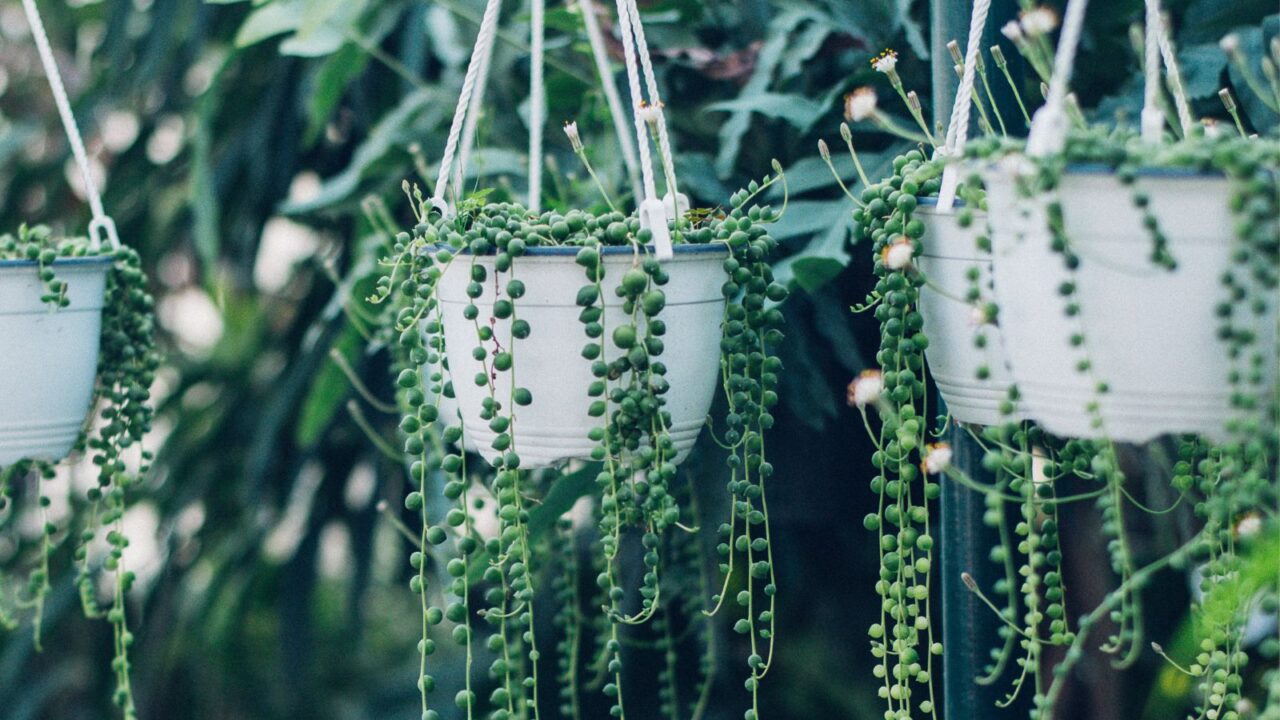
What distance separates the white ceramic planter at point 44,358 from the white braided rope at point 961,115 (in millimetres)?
741

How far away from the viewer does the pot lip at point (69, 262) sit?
1.02 meters

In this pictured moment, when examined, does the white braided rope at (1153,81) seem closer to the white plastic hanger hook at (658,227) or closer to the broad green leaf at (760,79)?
the white plastic hanger hook at (658,227)

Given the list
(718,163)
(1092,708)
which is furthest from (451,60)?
(1092,708)

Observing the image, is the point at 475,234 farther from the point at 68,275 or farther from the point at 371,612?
the point at 371,612

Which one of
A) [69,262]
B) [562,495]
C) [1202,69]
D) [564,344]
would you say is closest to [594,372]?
[564,344]

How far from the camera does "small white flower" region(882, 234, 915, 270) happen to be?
80 centimetres

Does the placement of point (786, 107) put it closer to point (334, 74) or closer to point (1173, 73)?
point (1173, 73)

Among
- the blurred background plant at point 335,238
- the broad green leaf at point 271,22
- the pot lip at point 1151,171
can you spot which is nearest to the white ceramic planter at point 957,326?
the pot lip at point 1151,171

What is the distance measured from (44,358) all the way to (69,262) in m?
0.09

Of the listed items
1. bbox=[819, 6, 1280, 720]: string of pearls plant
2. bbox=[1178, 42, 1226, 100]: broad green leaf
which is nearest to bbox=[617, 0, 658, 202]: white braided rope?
bbox=[819, 6, 1280, 720]: string of pearls plant

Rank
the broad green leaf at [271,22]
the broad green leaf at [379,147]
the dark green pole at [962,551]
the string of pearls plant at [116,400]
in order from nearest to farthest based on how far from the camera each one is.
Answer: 1. the dark green pole at [962,551]
2. the string of pearls plant at [116,400]
3. the broad green leaf at [271,22]
4. the broad green leaf at [379,147]

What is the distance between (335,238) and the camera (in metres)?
2.02

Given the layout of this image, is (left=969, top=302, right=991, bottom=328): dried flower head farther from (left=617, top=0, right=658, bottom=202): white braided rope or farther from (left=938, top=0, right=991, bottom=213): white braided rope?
(left=617, top=0, right=658, bottom=202): white braided rope

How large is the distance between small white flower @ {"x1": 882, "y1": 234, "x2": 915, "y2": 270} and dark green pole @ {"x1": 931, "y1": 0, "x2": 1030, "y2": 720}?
223 mm
